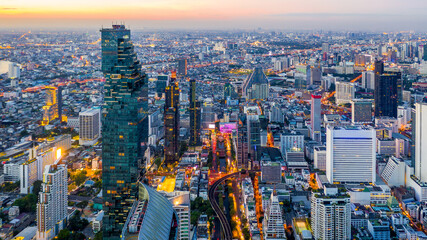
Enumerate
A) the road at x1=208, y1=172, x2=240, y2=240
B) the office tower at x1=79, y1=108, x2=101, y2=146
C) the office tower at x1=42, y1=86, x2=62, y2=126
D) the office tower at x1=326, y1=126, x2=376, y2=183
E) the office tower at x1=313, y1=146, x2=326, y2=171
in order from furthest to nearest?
the office tower at x1=42, y1=86, x2=62, y2=126
the office tower at x1=79, y1=108, x2=101, y2=146
the office tower at x1=313, y1=146, x2=326, y2=171
the office tower at x1=326, y1=126, x2=376, y2=183
the road at x1=208, y1=172, x2=240, y2=240

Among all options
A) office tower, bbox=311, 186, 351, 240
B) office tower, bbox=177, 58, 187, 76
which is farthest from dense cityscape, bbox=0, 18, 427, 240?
office tower, bbox=177, 58, 187, 76

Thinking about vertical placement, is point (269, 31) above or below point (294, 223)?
above

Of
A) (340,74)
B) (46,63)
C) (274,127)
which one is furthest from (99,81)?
(340,74)

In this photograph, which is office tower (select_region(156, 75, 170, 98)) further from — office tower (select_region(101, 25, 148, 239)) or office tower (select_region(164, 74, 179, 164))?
office tower (select_region(101, 25, 148, 239))

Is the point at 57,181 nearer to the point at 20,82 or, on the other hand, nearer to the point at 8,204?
the point at 8,204

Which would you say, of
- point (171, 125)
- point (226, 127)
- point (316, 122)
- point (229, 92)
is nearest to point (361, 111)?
point (316, 122)

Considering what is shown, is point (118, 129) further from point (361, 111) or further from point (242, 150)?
point (361, 111)
